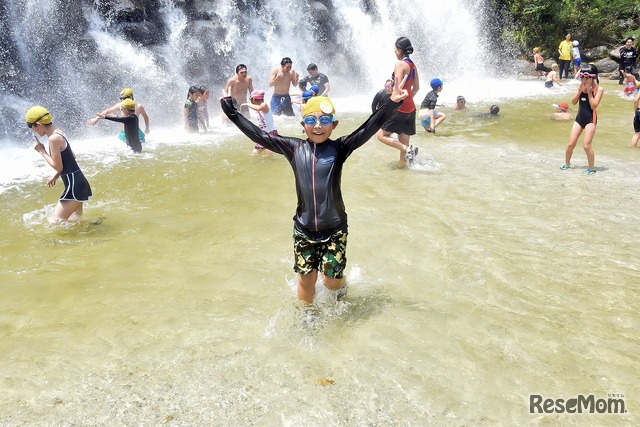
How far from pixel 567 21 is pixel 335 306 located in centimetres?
2566

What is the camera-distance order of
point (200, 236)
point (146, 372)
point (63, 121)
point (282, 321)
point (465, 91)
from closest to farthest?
point (146, 372)
point (282, 321)
point (200, 236)
point (63, 121)
point (465, 91)

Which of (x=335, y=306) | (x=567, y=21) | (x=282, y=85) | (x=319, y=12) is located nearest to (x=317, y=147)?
(x=335, y=306)

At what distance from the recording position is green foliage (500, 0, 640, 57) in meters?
22.9

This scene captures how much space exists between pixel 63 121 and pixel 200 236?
9634 mm

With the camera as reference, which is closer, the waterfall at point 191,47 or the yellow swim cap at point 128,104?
the yellow swim cap at point 128,104

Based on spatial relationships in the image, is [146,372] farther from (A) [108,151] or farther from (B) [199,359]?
(A) [108,151]

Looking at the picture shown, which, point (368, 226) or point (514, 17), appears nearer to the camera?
point (368, 226)

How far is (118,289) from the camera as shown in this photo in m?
4.33

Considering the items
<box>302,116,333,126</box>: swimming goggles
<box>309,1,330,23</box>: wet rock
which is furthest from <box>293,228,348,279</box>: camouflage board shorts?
<box>309,1,330,23</box>: wet rock

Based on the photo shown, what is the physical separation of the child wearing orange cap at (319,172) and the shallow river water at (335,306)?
602mm

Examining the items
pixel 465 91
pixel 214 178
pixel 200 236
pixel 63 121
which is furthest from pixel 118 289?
pixel 465 91

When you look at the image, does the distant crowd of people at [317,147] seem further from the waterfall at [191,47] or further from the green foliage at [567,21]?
the green foliage at [567,21]

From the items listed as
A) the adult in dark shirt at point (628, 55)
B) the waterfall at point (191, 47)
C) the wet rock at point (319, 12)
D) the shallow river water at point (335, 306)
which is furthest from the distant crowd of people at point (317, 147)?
the wet rock at point (319, 12)

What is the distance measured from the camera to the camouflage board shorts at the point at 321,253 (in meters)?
3.45
